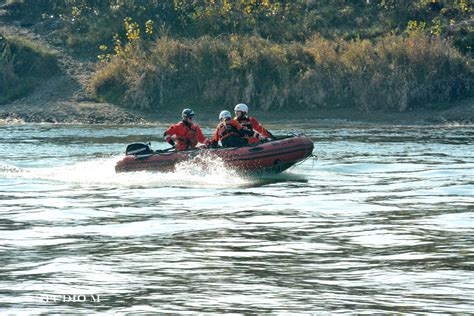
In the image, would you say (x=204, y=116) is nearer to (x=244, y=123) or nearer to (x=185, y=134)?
(x=185, y=134)

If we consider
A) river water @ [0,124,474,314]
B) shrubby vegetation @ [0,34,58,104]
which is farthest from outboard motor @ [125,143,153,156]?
shrubby vegetation @ [0,34,58,104]

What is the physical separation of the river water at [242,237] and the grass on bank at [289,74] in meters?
9.86

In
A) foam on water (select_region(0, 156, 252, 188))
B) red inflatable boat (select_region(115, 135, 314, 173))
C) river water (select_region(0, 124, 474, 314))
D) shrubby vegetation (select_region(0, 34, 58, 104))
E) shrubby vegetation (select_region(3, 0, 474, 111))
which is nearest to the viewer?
river water (select_region(0, 124, 474, 314))

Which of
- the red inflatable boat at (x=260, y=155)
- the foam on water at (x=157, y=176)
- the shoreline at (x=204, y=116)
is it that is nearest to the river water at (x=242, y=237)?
the foam on water at (x=157, y=176)

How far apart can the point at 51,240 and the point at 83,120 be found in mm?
23230

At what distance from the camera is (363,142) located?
1155 inches

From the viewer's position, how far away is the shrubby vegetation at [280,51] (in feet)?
119

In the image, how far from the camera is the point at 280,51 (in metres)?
38.5

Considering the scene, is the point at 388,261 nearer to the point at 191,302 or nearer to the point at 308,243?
the point at 308,243

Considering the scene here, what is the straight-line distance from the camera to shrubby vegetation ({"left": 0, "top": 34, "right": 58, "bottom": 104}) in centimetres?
4044

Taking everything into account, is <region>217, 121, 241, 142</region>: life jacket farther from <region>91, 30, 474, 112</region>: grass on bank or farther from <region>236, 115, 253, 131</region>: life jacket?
<region>91, 30, 474, 112</region>: grass on bank

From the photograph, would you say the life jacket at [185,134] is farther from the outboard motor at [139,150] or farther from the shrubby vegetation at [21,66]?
the shrubby vegetation at [21,66]

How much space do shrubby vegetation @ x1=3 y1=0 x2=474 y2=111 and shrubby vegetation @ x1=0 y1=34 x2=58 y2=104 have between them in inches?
73.8

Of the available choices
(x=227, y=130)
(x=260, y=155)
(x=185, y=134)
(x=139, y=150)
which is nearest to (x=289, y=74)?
(x=185, y=134)
